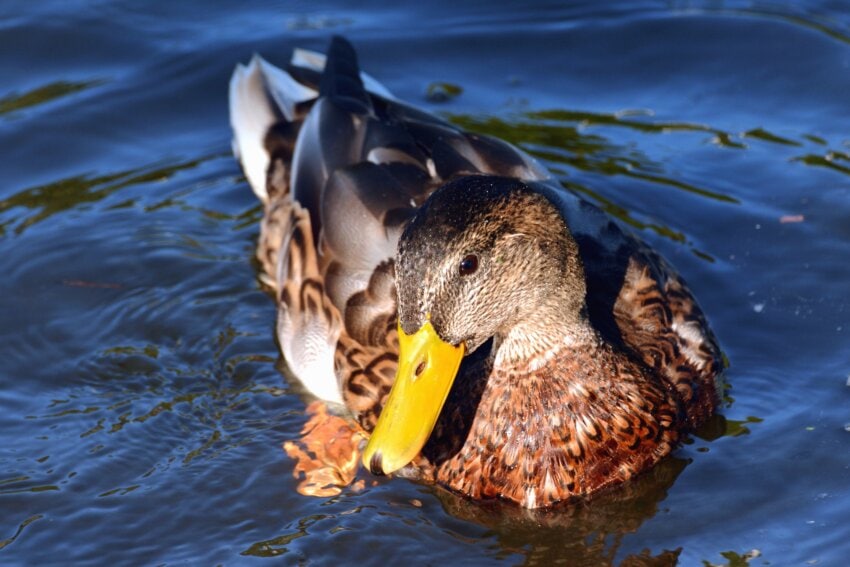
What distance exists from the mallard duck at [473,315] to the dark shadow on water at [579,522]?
2.4 inches

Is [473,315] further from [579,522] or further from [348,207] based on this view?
[348,207]

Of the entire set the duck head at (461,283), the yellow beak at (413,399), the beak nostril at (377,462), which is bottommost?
the beak nostril at (377,462)

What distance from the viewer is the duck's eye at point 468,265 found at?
5.54 m

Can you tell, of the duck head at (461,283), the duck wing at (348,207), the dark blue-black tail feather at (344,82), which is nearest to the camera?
the duck head at (461,283)

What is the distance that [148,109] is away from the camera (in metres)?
9.82

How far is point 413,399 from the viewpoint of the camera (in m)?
5.68

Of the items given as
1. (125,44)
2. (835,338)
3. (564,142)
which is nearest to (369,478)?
(835,338)

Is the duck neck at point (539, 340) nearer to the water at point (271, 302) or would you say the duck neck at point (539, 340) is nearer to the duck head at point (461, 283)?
the duck head at point (461, 283)

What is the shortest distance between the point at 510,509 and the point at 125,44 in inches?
230

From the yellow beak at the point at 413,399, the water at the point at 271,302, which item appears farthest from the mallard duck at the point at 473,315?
Answer: the water at the point at 271,302

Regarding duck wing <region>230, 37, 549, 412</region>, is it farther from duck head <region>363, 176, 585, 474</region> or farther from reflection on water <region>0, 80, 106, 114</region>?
reflection on water <region>0, 80, 106, 114</region>

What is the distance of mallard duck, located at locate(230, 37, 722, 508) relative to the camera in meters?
5.64

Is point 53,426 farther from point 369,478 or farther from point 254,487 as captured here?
point 369,478

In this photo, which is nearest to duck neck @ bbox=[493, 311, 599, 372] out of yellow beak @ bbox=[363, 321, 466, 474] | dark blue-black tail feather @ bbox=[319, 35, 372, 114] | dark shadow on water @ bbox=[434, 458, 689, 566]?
yellow beak @ bbox=[363, 321, 466, 474]
